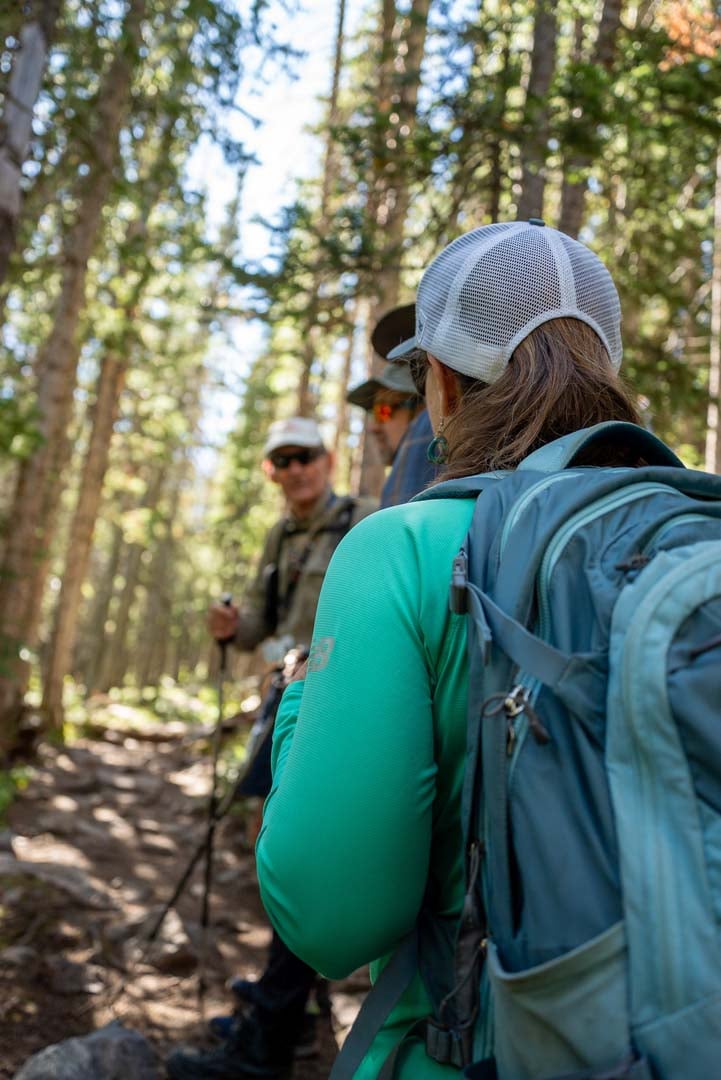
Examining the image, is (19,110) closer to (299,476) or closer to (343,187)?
(299,476)

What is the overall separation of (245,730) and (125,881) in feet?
21.3

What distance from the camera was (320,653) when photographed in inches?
53.1

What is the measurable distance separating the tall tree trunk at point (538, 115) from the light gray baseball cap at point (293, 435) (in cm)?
195

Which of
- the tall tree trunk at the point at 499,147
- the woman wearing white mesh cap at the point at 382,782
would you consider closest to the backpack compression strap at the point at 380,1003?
the woman wearing white mesh cap at the point at 382,782

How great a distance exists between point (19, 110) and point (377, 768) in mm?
6025

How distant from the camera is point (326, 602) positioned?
1.36m

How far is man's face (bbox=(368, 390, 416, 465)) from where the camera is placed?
13.4 feet

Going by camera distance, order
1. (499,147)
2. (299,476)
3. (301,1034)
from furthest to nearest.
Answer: (499,147) → (299,476) → (301,1034)

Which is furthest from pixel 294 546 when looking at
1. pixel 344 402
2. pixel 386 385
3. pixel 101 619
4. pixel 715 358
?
pixel 101 619

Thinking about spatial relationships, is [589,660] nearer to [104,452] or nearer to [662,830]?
[662,830]

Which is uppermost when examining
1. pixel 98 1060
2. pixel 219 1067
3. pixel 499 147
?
pixel 499 147

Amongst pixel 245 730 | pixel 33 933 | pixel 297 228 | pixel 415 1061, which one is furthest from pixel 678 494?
pixel 245 730

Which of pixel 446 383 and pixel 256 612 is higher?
pixel 446 383

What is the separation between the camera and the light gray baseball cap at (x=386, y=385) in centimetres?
393
